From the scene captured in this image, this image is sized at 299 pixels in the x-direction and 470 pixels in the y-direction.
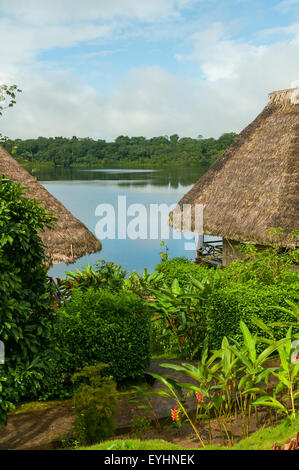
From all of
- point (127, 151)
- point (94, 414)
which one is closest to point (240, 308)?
point (94, 414)

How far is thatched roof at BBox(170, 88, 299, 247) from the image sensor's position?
1030 centimetres

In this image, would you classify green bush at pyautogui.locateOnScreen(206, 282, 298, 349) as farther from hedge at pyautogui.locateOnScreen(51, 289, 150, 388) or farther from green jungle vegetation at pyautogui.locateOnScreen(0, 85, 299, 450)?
hedge at pyautogui.locateOnScreen(51, 289, 150, 388)

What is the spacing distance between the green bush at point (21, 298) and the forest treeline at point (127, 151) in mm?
37317

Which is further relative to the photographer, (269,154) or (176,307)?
(269,154)

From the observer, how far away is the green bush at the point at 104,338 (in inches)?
207

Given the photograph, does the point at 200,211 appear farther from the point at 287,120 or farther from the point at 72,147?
the point at 72,147

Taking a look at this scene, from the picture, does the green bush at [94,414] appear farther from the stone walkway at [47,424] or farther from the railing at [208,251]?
the railing at [208,251]

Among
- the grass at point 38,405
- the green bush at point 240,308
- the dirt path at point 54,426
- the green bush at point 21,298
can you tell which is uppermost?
the green bush at point 21,298

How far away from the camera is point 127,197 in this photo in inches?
1609

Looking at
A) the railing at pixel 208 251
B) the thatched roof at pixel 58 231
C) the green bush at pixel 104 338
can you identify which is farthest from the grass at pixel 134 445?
the railing at pixel 208 251

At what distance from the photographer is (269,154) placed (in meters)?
11.7

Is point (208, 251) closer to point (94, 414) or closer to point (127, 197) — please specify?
point (94, 414)
